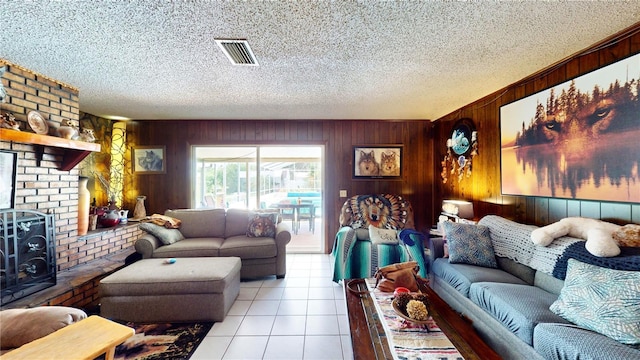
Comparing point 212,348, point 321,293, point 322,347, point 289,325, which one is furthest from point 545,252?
point 212,348

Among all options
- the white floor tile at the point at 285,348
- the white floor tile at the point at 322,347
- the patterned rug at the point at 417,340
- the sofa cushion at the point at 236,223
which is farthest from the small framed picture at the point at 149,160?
the patterned rug at the point at 417,340

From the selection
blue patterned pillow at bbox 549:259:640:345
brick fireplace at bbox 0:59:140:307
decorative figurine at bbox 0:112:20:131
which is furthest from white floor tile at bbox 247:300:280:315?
decorative figurine at bbox 0:112:20:131

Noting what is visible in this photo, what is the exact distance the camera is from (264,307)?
8.37ft

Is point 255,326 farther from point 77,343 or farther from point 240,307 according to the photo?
point 77,343

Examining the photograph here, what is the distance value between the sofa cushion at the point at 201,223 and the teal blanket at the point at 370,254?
6.15ft

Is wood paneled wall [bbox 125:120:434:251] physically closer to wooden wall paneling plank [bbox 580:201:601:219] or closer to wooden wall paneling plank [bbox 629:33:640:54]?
wooden wall paneling plank [bbox 580:201:601:219]

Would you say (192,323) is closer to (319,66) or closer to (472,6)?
(319,66)

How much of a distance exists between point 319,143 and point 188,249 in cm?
265

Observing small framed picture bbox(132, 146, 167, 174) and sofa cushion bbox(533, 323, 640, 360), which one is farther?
small framed picture bbox(132, 146, 167, 174)

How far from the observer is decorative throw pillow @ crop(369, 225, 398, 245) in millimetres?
2898

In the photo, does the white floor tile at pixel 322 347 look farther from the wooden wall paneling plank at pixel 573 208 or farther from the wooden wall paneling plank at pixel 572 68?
the wooden wall paneling plank at pixel 572 68

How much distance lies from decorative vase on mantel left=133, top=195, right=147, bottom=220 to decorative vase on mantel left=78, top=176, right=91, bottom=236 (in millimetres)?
1193

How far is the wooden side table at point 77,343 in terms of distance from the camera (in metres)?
1.09

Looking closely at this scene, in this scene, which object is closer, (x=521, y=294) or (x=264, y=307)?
(x=521, y=294)
